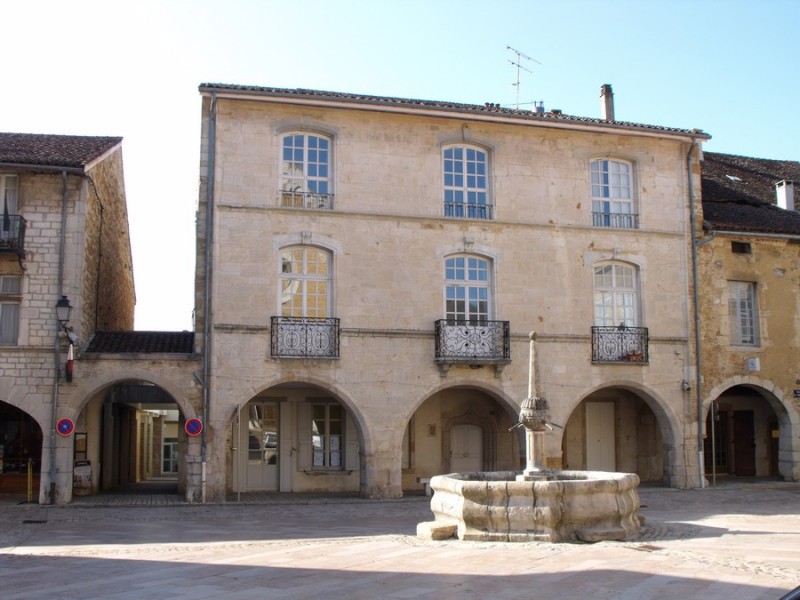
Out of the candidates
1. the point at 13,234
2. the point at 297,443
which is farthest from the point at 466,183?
the point at 13,234

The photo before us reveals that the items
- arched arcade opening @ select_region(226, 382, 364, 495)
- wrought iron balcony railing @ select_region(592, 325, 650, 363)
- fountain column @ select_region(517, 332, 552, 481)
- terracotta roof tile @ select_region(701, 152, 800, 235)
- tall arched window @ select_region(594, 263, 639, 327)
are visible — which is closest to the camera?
fountain column @ select_region(517, 332, 552, 481)

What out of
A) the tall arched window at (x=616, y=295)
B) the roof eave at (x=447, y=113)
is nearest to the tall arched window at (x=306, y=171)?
the roof eave at (x=447, y=113)

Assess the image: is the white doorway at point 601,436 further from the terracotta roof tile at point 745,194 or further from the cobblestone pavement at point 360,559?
the cobblestone pavement at point 360,559

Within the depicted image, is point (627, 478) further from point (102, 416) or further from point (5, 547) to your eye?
point (102, 416)

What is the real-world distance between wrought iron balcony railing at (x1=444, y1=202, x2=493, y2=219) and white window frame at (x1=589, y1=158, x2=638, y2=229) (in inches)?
105

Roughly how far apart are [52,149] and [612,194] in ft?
41.7

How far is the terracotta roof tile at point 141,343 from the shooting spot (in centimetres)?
1938

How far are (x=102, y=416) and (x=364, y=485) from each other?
683 cm

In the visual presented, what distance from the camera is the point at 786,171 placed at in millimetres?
27828

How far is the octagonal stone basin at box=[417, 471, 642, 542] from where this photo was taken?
1166cm

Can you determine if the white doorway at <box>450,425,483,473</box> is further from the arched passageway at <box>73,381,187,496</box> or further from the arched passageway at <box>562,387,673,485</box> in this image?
the arched passageway at <box>73,381,187,496</box>

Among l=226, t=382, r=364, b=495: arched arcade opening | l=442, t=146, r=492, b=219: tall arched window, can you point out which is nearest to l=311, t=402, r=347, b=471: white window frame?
l=226, t=382, r=364, b=495: arched arcade opening

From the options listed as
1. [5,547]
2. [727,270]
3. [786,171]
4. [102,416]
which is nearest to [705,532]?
[5,547]

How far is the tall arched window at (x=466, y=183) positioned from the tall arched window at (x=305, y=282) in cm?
317
